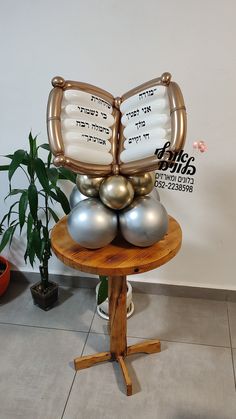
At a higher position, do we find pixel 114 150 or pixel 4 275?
pixel 114 150

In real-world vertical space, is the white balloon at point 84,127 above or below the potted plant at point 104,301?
above

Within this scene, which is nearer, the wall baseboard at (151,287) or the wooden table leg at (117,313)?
the wooden table leg at (117,313)

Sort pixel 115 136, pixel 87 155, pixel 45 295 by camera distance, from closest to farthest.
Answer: pixel 87 155, pixel 115 136, pixel 45 295

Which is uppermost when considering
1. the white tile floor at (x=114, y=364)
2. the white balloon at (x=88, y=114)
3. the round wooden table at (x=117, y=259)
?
the white balloon at (x=88, y=114)

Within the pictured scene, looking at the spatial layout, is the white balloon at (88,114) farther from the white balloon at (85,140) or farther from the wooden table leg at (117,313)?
the wooden table leg at (117,313)

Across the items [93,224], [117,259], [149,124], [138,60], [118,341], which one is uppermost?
[138,60]

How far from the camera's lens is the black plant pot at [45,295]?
1938 mm

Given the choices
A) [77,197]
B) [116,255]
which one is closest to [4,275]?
[77,197]

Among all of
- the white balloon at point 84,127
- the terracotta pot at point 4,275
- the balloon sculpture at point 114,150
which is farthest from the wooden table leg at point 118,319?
the terracotta pot at point 4,275

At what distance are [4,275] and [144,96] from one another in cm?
136

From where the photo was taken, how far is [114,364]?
5.36 feet

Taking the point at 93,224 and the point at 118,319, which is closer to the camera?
the point at 93,224

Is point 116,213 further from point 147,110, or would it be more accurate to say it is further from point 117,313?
point 117,313

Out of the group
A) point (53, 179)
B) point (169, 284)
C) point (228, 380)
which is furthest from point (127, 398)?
point (53, 179)
